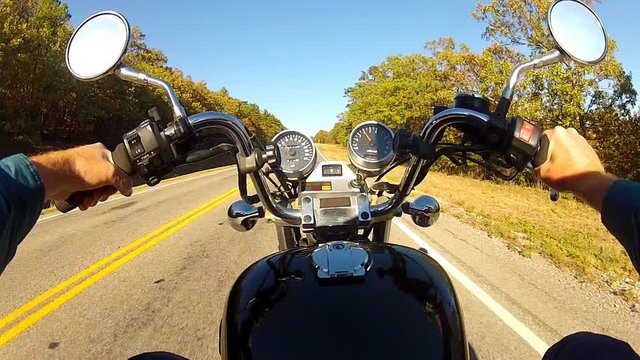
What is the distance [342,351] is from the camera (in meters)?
1.24

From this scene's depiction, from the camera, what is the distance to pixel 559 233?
26.9 ft

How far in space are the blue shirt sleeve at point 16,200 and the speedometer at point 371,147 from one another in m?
1.86

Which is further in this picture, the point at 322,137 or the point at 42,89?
the point at 322,137

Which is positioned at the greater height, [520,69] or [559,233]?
[520,69]

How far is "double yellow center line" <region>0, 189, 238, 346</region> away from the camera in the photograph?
13.7 ft

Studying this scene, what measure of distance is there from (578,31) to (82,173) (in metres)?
1.97

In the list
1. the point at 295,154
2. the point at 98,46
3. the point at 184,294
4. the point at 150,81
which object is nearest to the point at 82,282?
the point at 184,294

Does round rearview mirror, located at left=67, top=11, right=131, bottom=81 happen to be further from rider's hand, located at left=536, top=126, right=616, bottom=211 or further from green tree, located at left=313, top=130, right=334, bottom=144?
green tree, located at left=313, top=130, right=334, bottom=144

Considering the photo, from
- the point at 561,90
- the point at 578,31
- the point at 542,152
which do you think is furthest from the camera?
the point at 561,90

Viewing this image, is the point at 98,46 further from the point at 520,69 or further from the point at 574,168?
the point at 574,168

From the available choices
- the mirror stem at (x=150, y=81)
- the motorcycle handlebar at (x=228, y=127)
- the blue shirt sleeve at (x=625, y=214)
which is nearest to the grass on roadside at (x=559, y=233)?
the blue shirt sleeve at (x=625, y=214)

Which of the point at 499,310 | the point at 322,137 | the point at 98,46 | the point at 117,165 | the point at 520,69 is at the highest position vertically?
the point at 98,46

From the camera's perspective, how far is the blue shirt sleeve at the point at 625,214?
109 cm

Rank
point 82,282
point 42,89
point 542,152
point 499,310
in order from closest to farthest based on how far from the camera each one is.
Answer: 1. point 542,152
2. point 499,310
3. point 82,282
4. point 42,89
